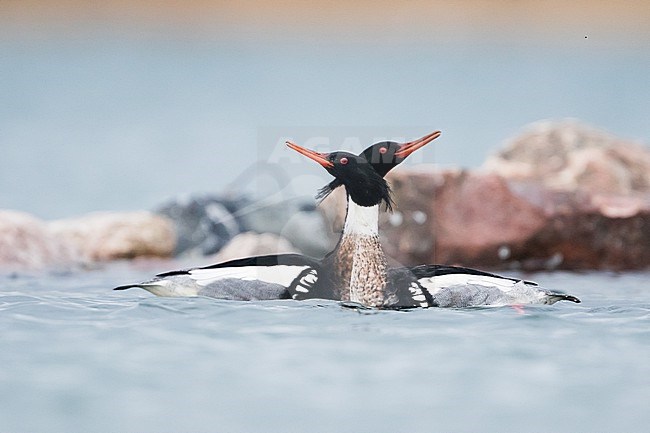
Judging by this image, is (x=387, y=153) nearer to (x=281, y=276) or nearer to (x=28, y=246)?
(x=281, y=276)

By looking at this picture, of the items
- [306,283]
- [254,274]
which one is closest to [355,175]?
[306,283]

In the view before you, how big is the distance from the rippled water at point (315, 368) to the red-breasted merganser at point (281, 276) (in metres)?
0.10

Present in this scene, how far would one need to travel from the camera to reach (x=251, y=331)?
3990mm

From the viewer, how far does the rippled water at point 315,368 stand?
120 inches

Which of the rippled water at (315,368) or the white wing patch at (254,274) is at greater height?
the white wing patch at (254,274)

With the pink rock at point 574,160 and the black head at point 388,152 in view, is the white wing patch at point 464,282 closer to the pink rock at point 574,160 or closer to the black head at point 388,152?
the black head at point 388,152

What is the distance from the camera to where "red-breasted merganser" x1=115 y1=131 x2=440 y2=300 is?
A: 461 centimetres

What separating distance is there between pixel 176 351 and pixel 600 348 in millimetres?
1745

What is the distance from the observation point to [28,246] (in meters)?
7.67

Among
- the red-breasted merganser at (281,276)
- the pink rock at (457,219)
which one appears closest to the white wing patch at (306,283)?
the red-breasted merganser at (281,276)

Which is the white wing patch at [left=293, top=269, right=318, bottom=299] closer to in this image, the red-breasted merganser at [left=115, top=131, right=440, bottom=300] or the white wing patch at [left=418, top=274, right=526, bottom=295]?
the red-breasted merganser at [left=115, top=131, right=440, bottom=300]

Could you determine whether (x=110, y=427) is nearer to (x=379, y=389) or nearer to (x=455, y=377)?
(x=379, y=389)

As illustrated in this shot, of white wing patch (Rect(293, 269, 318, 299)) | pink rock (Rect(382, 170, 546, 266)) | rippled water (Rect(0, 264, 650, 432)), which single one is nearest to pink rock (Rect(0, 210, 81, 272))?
pink rock (Rect(382, 170, 546, 266))

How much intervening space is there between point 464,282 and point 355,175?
2.54ft
